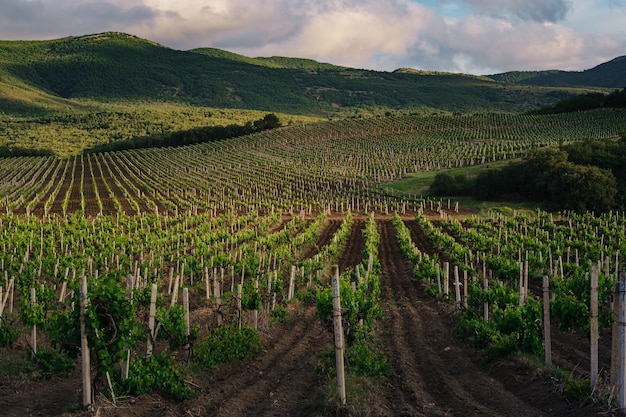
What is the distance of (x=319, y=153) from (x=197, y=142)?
31.7 m

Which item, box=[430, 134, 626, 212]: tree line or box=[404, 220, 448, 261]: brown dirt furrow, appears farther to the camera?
box=[430, 134, 626, 212]: tree line

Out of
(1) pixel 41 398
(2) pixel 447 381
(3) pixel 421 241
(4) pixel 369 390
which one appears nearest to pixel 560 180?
(3) pixel 421 241

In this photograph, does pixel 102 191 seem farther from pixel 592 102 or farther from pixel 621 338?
pixel 592 102

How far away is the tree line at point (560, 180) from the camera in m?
45.3

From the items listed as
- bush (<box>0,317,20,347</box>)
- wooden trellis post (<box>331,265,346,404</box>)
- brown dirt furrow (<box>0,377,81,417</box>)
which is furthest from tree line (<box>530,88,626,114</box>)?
brown dirt furrow (<box>0,377,81,417</box>)

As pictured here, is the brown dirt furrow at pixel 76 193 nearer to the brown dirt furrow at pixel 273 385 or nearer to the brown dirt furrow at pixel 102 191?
the brown dirt furrow at pixel 102 191

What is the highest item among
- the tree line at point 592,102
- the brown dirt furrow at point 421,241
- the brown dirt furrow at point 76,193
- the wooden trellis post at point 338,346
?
the tree line at point 592,102

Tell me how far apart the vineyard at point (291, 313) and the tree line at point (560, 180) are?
3810 millimetres

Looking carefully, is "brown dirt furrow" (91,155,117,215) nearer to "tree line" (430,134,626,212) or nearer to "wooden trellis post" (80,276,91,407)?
"tree line" (430,134,626,212)

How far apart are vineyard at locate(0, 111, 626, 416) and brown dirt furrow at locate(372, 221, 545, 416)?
0.16 feet

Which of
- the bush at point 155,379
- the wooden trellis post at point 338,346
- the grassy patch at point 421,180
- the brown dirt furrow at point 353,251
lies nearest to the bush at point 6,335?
the bush at point 155,379

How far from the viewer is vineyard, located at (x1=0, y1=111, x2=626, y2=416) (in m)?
8.97

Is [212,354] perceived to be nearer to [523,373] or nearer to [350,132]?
[523,373]

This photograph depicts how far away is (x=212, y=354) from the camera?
1120 centimetres
